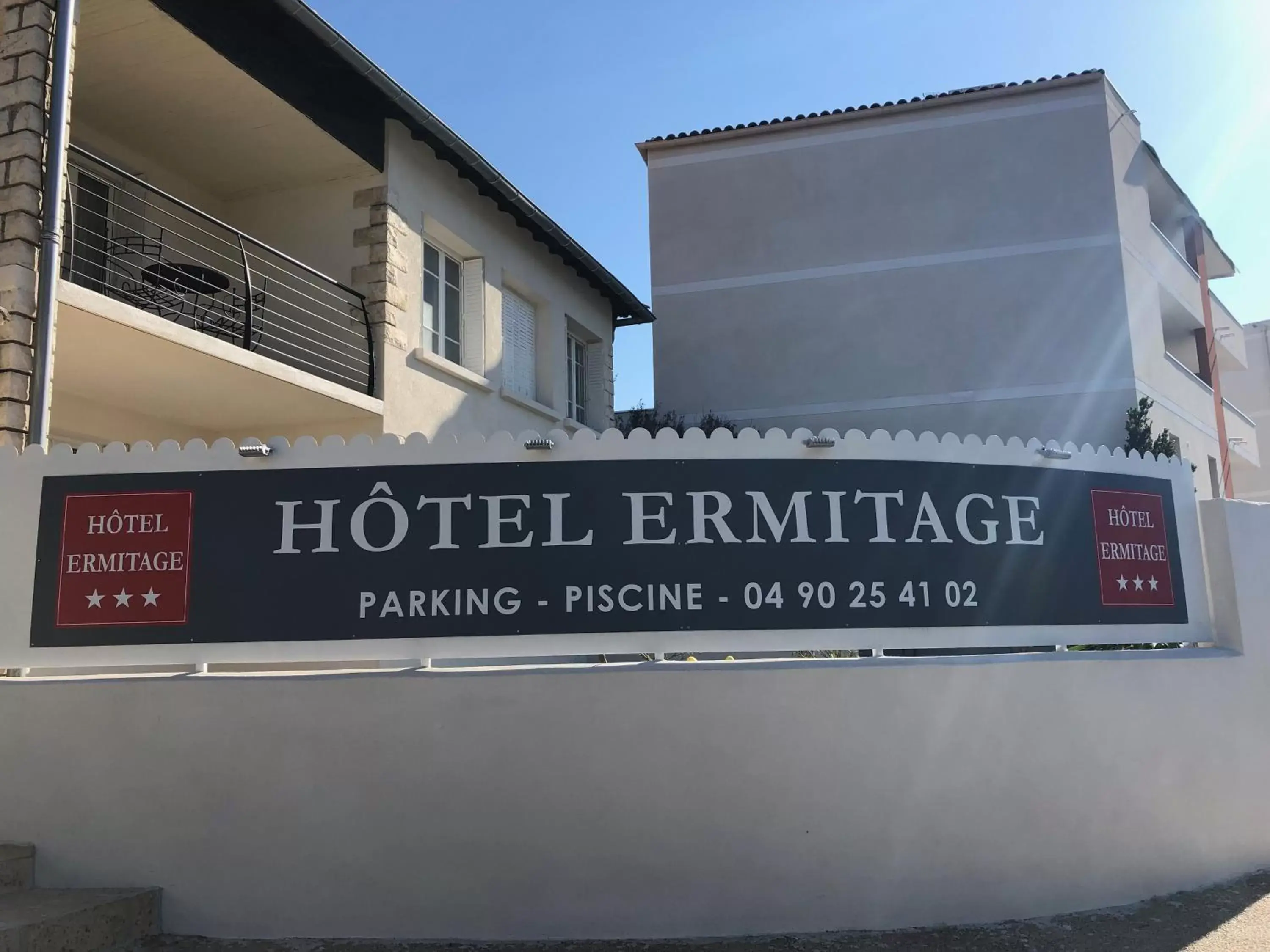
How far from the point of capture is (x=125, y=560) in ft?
17.6

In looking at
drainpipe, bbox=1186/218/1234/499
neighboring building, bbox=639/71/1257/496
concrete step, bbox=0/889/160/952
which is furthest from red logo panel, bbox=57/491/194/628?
drainpipe, bbox=1186/218/1234/499

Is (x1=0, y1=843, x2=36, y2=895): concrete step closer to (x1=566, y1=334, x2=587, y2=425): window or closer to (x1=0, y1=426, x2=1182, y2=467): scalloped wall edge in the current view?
(x1=0, y1=426, x2=1182, y2=467): scalloped wall edge

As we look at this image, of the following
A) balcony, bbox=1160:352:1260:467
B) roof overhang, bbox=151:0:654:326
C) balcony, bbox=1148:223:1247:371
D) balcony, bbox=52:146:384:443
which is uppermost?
balcony, bbox=1148:223:1247:371

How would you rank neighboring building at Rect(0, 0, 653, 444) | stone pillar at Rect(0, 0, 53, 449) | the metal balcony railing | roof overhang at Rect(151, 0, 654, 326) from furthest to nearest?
the metal balcony railing < roof overhang at Rect(151, 0, 654, 326) < neighboring building at Rect(0, 0, 653, 444) < stone pillar at Rect(0, 0, 53, 449)

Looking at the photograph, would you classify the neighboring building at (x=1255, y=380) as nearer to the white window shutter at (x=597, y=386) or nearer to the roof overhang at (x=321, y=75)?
the white window shutter at (x=597, y=386)

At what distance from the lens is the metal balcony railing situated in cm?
895

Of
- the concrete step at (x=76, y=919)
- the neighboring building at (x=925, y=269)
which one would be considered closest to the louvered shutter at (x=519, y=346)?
the neighboring building at (x=925, y=269)

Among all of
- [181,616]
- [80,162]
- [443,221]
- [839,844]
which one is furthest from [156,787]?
[443,221]

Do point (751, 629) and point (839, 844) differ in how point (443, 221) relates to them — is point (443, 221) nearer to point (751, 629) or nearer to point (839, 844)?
point (751, 629)

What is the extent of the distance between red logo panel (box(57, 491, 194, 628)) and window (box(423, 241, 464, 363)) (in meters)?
5.89

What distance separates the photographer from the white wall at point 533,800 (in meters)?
5.00

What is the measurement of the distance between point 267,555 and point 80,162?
5.80m

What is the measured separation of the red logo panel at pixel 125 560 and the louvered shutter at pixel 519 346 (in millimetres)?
7128

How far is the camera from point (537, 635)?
523 centimetres
